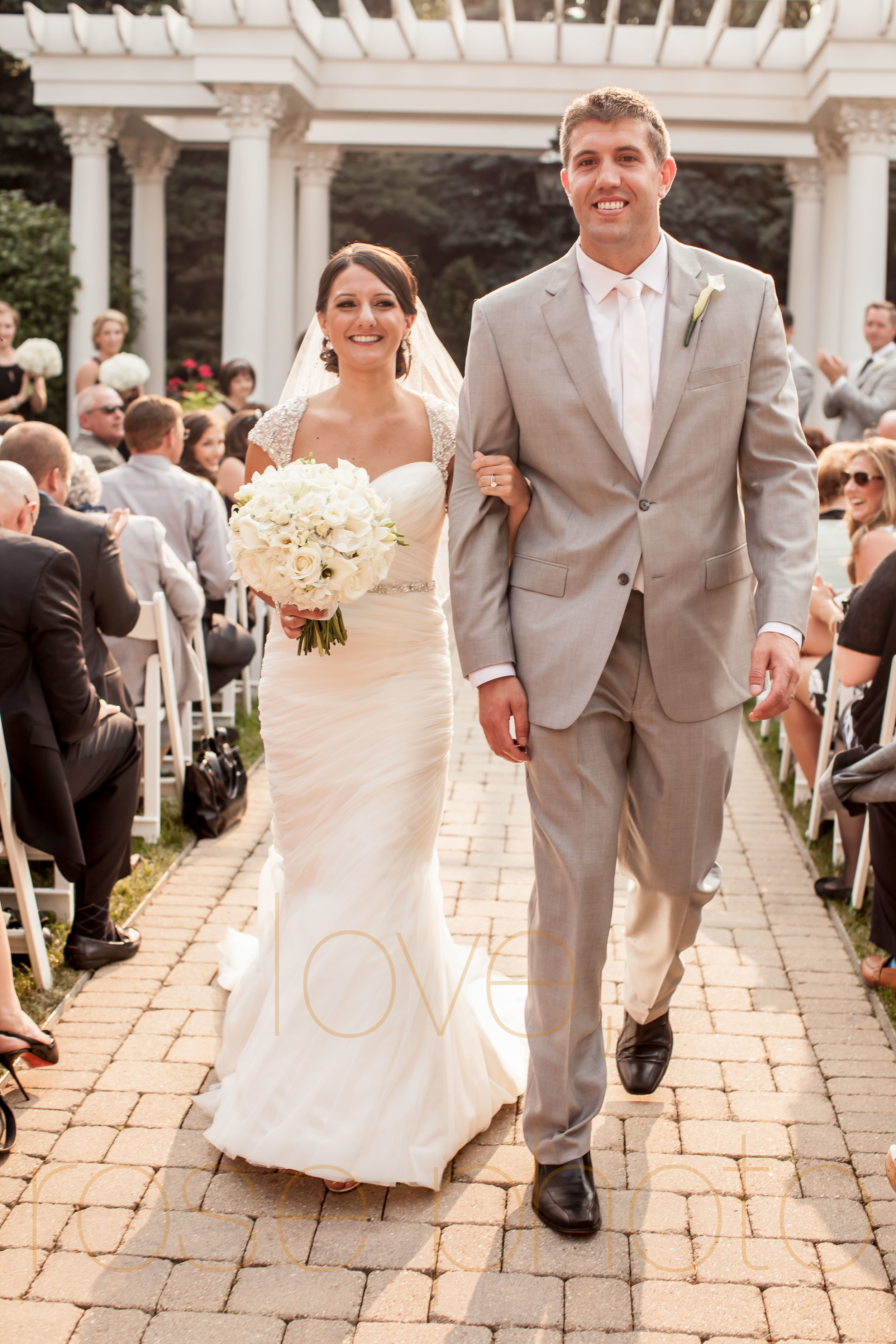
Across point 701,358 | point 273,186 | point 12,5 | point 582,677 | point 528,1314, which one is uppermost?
point 12,5

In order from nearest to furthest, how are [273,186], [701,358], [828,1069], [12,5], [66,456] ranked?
1. [701,358]
2. [828,1069]
3. [66,456]
4. [273,186]
5. [12,5]

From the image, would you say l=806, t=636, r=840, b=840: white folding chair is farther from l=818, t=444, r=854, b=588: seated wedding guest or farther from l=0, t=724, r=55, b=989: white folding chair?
l=0, t=724, r=55, b=989: white folding chair

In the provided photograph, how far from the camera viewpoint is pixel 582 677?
3191 mm

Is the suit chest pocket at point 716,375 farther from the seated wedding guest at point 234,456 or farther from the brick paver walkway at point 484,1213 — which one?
the seated wedding guest at point 234,456

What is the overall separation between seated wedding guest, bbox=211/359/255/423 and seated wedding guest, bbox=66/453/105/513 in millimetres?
5141

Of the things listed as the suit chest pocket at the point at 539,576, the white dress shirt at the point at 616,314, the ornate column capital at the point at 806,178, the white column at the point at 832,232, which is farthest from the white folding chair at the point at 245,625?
the ornate column capital at the point at 806,178

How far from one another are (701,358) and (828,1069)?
7.47 ft

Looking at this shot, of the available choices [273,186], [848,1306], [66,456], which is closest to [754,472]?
[848,1306]

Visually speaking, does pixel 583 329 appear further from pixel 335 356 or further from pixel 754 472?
pixel 335 356

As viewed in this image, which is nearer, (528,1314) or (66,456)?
(528,1314)

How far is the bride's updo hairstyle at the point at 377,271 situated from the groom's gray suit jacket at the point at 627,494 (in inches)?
28.5

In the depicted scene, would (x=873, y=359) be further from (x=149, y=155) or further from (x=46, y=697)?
(x=149, y=155)

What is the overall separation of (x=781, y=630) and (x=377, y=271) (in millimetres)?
1698

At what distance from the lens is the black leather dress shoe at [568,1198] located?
10.5 feet
